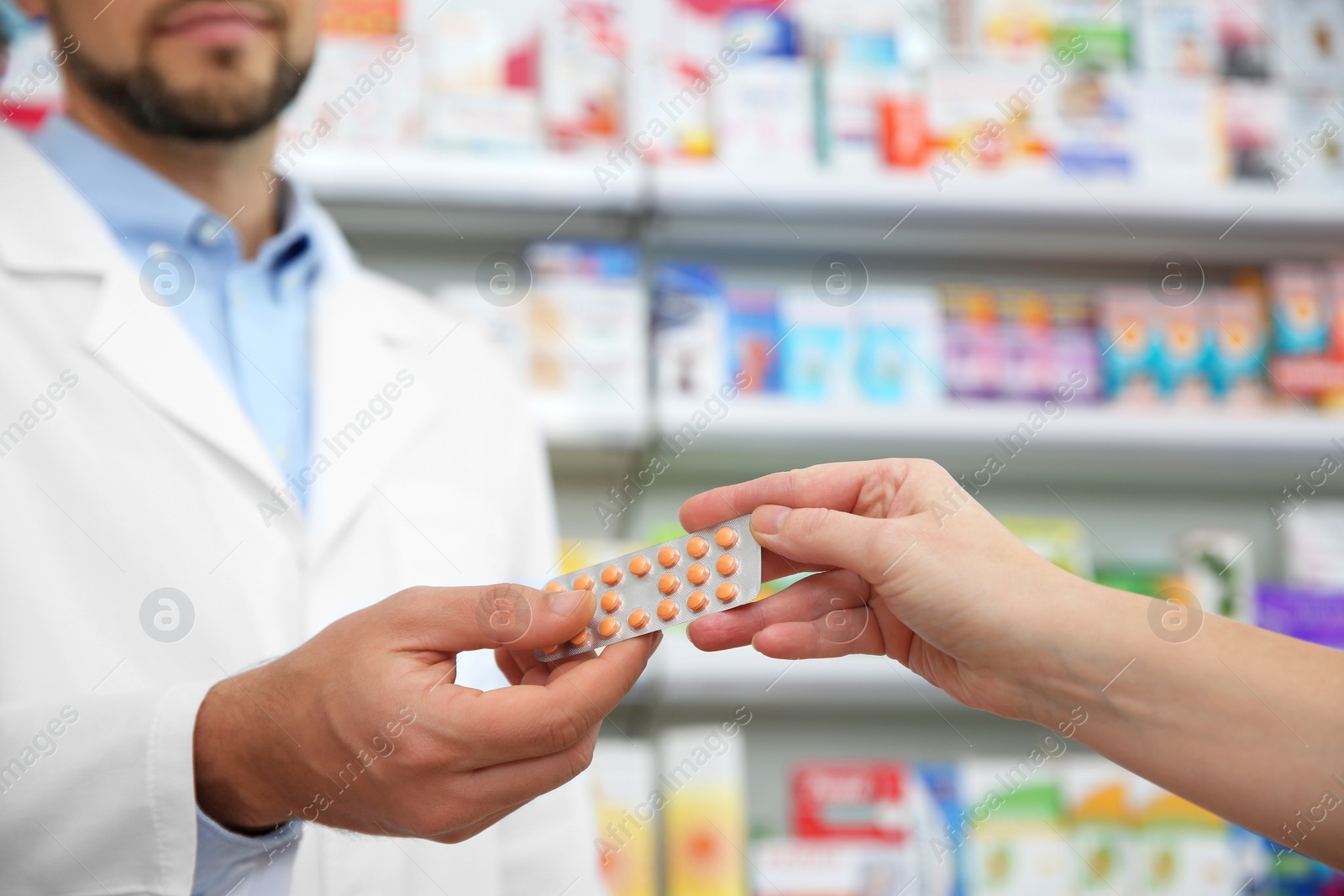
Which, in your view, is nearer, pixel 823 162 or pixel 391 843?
pixel 391 843

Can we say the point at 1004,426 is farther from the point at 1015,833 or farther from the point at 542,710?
the point at 542,710

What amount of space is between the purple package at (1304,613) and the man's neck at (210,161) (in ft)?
6.24

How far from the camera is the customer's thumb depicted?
849 mm

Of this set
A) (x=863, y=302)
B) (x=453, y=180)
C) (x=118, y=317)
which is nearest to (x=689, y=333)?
(x=863, y=302)

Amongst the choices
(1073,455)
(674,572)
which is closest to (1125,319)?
(1073,455)

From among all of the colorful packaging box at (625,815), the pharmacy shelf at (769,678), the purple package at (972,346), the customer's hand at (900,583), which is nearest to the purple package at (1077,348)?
the purple package at (972,346)

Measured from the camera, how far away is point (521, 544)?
57.4 inches

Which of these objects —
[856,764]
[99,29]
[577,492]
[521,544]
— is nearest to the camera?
[99,29]

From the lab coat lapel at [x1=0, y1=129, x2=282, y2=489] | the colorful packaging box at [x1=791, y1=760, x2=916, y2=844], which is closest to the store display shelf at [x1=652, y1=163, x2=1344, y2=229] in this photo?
the lab coat lapel at [x1=0, y1=129, x2=282, y2=489]

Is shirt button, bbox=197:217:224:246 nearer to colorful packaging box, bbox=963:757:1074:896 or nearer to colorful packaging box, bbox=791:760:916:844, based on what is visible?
colorful packaging box, bbox=791:760:916:844

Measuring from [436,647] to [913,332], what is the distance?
1410 millimetres

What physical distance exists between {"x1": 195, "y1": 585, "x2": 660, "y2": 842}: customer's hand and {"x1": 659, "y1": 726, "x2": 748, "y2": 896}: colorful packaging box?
3.25 feet

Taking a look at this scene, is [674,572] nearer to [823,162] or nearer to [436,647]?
[436,647]

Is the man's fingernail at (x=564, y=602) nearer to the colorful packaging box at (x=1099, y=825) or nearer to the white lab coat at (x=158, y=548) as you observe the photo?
the white lab coat at (x=158, y=548)
